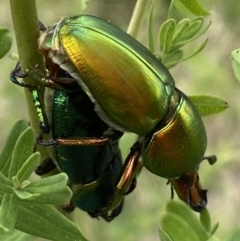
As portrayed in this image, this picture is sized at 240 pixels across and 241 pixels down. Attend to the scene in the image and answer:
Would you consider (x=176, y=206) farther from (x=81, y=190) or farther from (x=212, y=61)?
(x=212, y=61)

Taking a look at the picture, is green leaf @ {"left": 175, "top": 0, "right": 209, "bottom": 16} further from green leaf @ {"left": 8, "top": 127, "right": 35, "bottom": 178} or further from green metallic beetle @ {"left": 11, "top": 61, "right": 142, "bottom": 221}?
green leaf @ {"left": 8, "top": 127, "right": 35, "bottom": 178}

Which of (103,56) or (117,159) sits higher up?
(103,56)

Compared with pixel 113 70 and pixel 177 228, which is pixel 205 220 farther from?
pixel 113 70

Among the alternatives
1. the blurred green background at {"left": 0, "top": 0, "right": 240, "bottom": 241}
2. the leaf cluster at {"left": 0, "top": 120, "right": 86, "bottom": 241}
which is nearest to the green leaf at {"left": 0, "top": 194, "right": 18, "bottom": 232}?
the leaf cluster at {"left": 0, "top": 120, "right": 86, "bottom": 241}

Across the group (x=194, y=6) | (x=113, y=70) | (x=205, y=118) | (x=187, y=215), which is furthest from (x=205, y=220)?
(x=205, y=118)

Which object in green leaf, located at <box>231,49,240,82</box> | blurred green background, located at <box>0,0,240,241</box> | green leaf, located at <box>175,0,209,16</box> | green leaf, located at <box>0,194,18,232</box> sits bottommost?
blurred green background, located at <box>0,0,240,241</box>

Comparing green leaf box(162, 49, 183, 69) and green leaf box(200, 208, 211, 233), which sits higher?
green leaf box(162, 49, 183, 69)

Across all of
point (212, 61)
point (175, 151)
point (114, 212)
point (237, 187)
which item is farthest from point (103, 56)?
point (237, 187)
